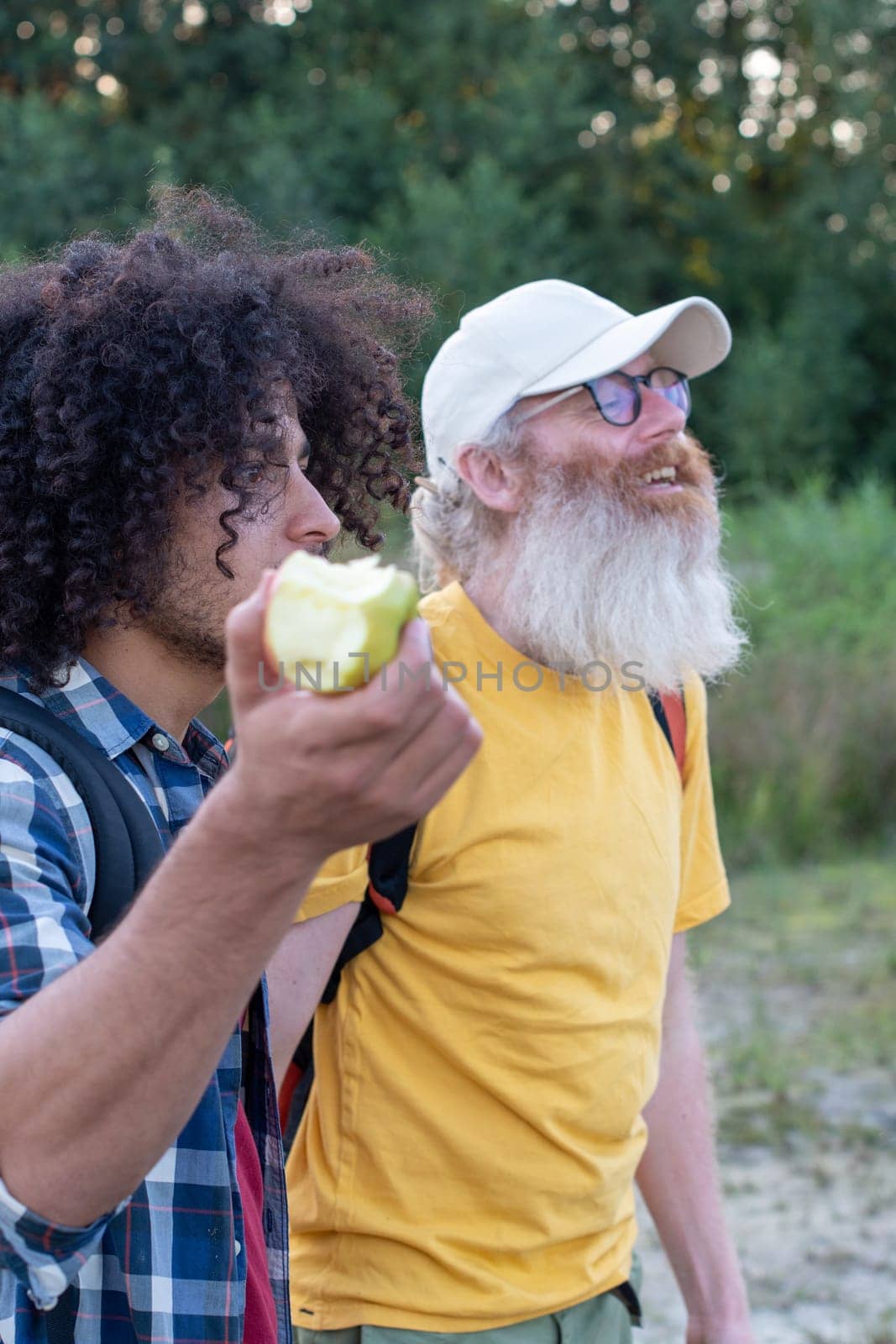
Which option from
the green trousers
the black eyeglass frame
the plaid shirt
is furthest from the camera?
the black eyeglass frame

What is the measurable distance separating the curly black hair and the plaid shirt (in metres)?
0.10

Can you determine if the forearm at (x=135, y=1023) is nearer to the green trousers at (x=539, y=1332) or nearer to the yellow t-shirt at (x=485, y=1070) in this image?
the yellow t-shirt at (x=485, y=1070)

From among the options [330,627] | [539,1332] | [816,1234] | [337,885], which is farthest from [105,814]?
[816,1234]

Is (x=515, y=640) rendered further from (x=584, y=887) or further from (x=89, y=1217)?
(x=89, y=1217)

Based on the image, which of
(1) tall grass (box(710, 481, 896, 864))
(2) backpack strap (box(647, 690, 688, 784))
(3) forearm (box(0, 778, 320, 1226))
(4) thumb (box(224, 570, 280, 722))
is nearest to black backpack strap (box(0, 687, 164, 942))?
(3) forearm (box(0, 778, 320, 1226))

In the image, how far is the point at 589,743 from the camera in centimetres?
208

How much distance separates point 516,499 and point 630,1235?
1168 mm

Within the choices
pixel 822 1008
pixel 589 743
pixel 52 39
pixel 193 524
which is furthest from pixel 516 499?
pixel 52 39

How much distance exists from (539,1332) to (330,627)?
1322 millimetres

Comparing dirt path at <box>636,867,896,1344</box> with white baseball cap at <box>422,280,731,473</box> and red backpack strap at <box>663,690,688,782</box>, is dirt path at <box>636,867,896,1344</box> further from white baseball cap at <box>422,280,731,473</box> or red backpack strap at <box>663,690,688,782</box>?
A: white baseball cap at <box>422,280,731,473</box>

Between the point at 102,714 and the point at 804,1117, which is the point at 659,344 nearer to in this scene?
the point at 102,714

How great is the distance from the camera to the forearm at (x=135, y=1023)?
1.01 m

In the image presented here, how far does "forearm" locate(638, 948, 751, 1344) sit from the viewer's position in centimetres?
224

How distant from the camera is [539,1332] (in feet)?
6.25
